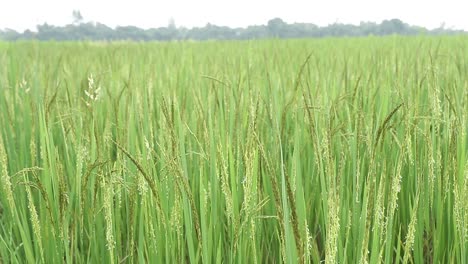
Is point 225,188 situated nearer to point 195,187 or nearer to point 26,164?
point 195,187

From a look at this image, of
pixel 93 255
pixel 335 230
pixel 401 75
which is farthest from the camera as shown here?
pixel 401 75

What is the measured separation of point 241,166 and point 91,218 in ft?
0.97

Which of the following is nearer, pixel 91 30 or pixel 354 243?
pixel 354 243

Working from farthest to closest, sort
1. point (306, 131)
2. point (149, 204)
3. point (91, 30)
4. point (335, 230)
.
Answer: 1. point (91, 30)
2. point (306, 131)
3. point (149, 204)
4. point (335, 230)

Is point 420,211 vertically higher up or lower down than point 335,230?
lower down

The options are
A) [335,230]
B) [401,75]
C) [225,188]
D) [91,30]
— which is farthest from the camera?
[91,30]

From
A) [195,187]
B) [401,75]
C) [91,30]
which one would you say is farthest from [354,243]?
[91,30]

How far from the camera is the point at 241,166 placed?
916mm

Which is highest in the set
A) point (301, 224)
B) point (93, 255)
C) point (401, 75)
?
point (401, 75)

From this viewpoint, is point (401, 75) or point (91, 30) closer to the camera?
point (401, 75)

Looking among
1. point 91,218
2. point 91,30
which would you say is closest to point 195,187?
point 91,218

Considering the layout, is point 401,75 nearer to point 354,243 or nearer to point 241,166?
point 241,166

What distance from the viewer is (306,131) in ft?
3.74

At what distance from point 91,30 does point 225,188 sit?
1783 inches
